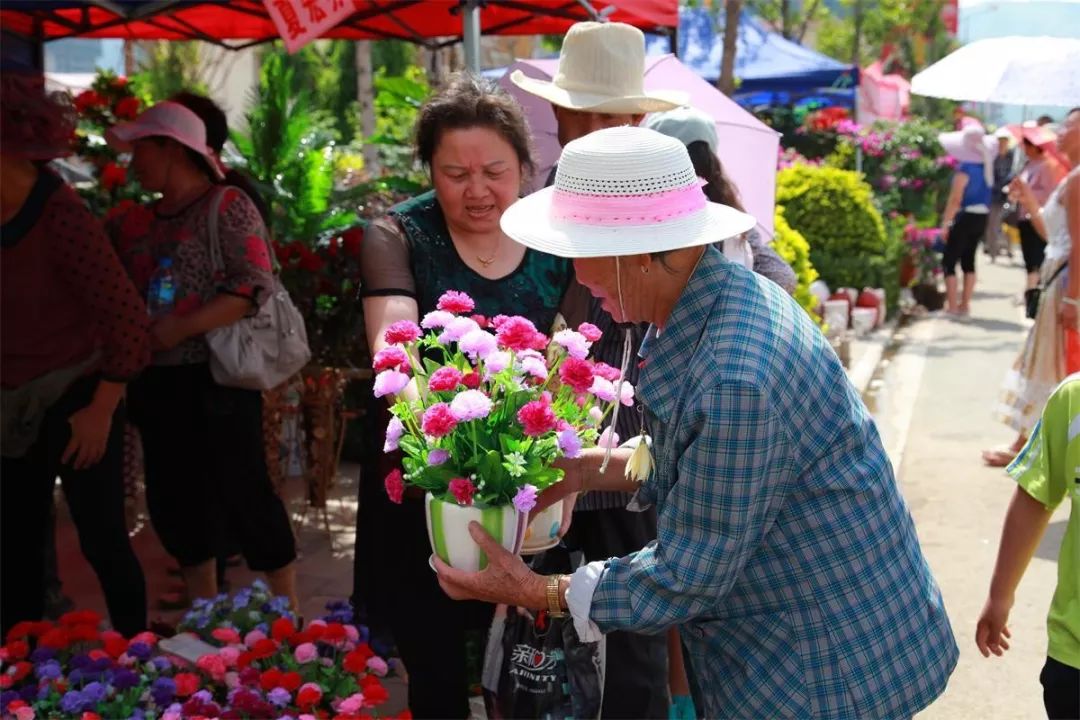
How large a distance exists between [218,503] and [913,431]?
532cm

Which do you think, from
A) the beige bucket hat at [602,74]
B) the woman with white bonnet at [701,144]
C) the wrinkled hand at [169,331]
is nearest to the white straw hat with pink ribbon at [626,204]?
the woman with white bonnet at [701,144]

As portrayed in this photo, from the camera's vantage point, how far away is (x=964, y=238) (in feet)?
44.4

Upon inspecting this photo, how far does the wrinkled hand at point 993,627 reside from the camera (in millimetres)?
2705

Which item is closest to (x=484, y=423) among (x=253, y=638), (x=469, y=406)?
(x=469, y=406)

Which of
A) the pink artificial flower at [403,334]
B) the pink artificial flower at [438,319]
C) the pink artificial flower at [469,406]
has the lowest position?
the pink artificial flower at [469,406]

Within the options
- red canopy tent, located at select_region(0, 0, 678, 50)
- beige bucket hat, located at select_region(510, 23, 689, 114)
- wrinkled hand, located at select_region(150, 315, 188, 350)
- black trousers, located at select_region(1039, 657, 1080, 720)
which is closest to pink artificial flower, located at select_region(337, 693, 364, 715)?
wrinkled hand, located at select_region(150, 315, 188, 350)

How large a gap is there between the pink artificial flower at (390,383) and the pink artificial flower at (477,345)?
13cm

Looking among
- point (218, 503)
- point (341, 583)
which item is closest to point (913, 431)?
point (341, 583)

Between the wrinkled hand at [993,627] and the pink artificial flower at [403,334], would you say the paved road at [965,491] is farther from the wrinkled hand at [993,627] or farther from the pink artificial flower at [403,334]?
the pink artificial flower at [403,334]

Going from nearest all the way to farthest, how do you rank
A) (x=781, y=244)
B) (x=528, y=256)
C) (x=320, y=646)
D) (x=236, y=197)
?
1. (x=528, y=256)
2. (x=320, y=646)
3. (x=236, y=197)
4. (x=781, y=244)

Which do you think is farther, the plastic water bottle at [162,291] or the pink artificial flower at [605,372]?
the plastic water bottle at [162,291]

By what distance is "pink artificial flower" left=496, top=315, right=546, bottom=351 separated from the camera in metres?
2.32

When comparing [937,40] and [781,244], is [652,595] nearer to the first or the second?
[781,244]

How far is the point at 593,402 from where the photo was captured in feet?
8.08
